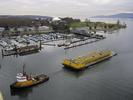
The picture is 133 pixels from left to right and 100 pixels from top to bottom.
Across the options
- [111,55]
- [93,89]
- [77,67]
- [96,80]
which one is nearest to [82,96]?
[93,89]

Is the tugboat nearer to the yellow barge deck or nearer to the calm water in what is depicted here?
the calm water

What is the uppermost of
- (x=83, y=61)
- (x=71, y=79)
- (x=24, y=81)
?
(x=83, y=61)

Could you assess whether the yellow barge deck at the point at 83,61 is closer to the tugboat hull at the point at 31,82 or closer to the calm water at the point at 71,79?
the calm water at the point at 71,79

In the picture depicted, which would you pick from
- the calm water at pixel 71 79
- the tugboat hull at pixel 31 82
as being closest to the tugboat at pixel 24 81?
the tugboat hull at pixel 31 82

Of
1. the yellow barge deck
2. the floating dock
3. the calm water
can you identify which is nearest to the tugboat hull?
the calm water

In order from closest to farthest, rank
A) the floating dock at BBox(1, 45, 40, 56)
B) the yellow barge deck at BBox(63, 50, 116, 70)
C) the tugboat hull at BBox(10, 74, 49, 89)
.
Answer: the tugboat hull at BBox(10, 74, 49, 89) → the yellow barge deck at BBox(63, 50, 116, 70) → the floating dock at BBox(1, 45, 40, 56)

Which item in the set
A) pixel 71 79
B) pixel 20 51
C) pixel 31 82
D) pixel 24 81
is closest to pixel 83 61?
pixel 71 79

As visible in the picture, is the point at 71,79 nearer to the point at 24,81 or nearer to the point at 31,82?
the point at 31,82

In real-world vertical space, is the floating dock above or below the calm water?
above

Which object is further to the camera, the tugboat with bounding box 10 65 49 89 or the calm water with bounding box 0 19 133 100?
the tugboat with bounding box 10 65 49 89
